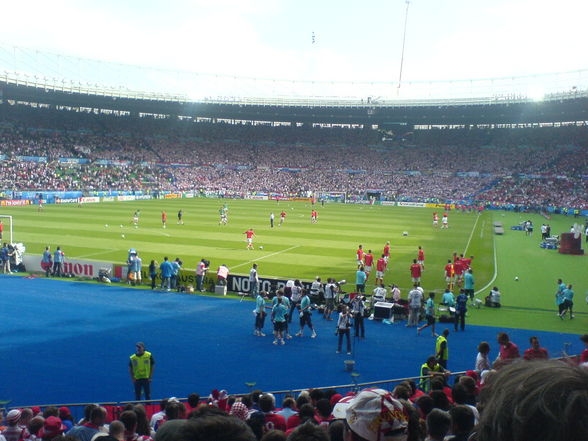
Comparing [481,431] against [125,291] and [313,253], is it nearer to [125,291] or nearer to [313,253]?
[125,291]

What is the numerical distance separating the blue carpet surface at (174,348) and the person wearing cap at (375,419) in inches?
441

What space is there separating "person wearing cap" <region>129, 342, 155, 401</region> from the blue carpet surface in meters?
0.65

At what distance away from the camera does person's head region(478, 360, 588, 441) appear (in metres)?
1.41

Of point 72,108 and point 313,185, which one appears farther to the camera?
point 72,108

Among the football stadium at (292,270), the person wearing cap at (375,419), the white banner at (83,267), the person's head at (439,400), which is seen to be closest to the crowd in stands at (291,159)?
the football stadium at (292,270)

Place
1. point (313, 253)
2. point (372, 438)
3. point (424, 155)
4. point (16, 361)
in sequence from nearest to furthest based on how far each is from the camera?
point (372, 438)
point (16, 361)
point (313, 253)
point (424, 155)

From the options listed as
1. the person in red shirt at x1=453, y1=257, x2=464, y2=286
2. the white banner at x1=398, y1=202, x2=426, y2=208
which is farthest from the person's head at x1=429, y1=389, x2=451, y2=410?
the white banner at x1=398, y1=202, x2=426, y2=208

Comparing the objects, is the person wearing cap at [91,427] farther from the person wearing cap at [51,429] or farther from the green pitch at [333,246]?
the green pitch at [333,246]

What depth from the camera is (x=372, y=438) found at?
96.9 inches

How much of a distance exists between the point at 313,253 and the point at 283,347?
708 inches

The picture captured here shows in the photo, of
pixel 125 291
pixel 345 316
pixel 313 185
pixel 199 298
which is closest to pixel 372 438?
pixel 345 316

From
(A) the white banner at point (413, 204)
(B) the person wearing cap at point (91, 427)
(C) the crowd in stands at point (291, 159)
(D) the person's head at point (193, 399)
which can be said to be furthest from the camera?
(C) the crowd in stands at point (291, 159)

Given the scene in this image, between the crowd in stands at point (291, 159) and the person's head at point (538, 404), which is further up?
the crowd in stands at point (291, 159)

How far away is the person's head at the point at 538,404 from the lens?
55.6 inches
